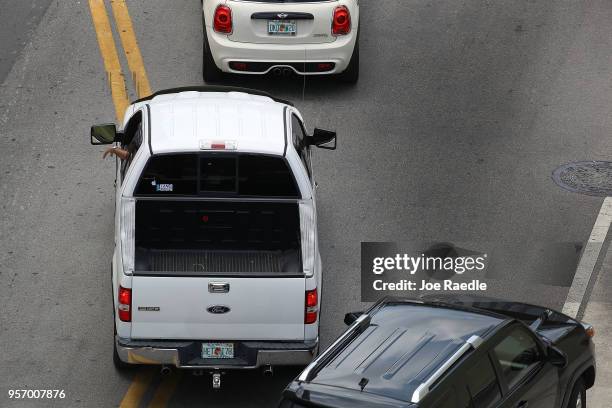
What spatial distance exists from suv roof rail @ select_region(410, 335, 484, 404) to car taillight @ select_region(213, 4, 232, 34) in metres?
8.38

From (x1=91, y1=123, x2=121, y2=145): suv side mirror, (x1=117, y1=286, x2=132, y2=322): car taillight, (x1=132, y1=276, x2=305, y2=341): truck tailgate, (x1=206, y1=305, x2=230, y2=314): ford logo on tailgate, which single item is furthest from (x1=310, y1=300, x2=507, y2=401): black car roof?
(x1=91, y1=123, x2=121, y2=145): suv side mirror

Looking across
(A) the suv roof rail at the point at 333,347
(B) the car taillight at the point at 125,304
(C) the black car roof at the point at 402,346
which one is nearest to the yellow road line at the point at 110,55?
(B) the car taillight at the point at 125,304

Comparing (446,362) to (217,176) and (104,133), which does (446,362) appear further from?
(104,133)

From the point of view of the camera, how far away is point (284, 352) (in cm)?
1203

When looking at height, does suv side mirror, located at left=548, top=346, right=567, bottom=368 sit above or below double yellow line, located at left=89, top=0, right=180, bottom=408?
above

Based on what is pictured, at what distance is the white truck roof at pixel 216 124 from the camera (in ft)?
42.4

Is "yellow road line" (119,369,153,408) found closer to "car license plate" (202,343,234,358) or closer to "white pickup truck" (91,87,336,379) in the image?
"white pickup truck" (91,87,336,379)

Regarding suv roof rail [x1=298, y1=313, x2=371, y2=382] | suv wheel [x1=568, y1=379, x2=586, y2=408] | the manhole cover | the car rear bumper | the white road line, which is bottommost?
the white road line

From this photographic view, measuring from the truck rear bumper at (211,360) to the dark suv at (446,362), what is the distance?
0.63 meters

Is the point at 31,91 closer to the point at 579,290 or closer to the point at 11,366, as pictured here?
the point at 11,366

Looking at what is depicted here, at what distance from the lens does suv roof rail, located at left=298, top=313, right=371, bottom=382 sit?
9.98 metres

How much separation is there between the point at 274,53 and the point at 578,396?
7669 millimetres

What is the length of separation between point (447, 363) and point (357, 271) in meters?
4.79

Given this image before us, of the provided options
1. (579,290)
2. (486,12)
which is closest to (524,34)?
(486,12)
